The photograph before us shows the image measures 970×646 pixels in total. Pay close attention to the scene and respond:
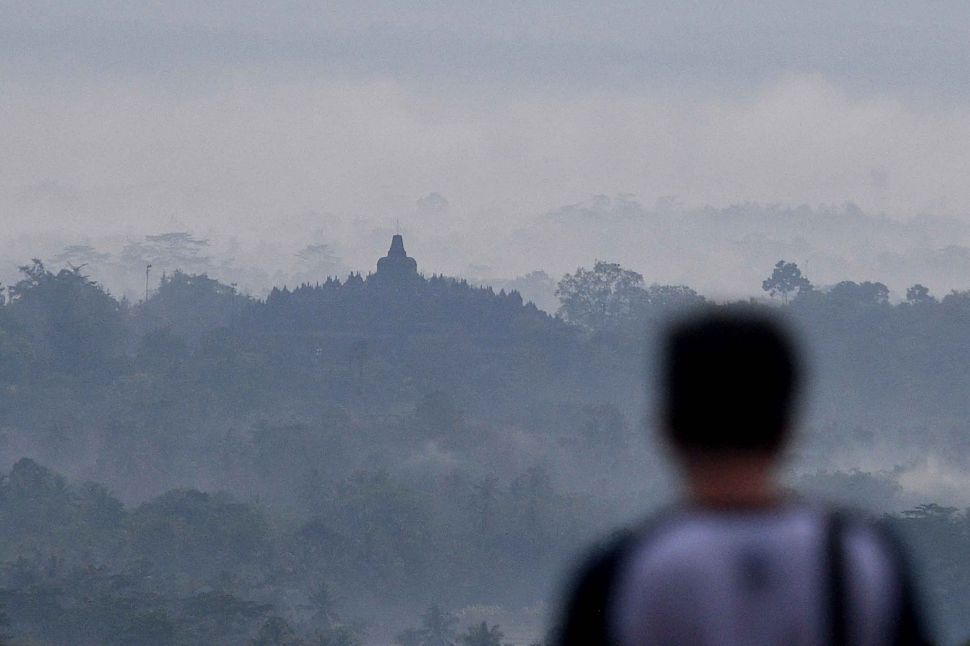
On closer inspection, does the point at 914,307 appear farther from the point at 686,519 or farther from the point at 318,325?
the point at 686,519

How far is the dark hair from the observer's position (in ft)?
13.1

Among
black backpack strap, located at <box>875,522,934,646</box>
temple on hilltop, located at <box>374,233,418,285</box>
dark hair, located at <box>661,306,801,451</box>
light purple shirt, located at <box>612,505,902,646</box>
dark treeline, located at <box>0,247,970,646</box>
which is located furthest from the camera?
temple on hilltop, located at <box>374,233,418,285</box>

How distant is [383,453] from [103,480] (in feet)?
49.6

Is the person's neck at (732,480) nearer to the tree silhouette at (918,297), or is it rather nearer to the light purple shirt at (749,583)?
the light purple shirt at (749,583)

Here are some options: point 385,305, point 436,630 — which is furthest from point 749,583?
point 385,305

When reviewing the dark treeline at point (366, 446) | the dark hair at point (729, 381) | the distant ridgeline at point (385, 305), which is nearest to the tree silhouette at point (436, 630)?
the dark treeline at point (366, 446)

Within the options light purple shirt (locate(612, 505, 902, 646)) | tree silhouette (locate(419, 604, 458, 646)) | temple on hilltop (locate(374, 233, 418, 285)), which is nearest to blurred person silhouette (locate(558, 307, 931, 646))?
light purple shirt (locate(612, 505, 902, 646))

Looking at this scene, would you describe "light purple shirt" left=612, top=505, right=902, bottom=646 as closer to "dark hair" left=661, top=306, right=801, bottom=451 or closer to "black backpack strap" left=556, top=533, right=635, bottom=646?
"black backpack strap" left=556, top=533, right=635, bottom=646

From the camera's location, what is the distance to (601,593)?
381cm

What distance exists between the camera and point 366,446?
358ft

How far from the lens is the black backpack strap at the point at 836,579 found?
3689 mm

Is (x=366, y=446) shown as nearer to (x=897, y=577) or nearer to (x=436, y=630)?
(x=436, y=630)

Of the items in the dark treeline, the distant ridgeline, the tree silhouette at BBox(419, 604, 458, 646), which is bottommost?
the tree silhouette at BBox(419, 604, 458, 646)

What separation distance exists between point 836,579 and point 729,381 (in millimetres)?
492
